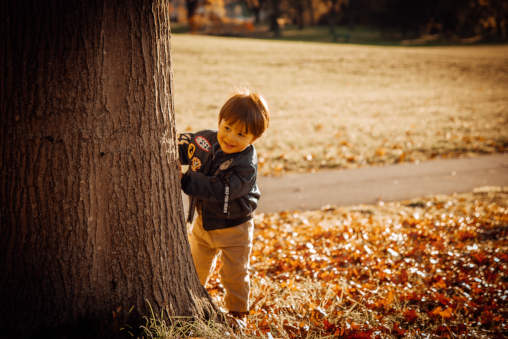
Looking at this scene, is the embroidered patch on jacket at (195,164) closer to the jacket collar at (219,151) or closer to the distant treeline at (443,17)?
the jacket collar at (219,151)

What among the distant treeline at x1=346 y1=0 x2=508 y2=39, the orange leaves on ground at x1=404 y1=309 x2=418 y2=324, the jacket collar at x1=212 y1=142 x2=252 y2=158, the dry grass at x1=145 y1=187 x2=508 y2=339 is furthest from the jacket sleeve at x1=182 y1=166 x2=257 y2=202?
the distant treeline at x1=346 y1=0 x2=508 y2=39

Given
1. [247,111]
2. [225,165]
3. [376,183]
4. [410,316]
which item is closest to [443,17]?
[376,183]

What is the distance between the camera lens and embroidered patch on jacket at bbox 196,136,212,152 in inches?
95.7

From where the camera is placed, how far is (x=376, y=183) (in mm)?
6285

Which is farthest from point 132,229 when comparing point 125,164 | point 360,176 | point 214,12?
point 214,12

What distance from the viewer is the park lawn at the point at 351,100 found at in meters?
7.99

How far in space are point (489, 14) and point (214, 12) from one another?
3135 cm

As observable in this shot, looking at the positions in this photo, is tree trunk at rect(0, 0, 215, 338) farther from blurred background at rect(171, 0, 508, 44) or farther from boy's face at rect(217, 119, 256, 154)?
blurred background at rect(171, 0, 508, 44)

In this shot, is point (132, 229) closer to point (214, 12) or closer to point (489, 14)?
point (214, 12)

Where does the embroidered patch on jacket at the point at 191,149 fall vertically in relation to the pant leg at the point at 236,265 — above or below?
above

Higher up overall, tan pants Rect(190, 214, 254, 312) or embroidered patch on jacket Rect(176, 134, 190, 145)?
embroidered patch on jacket Rect(176, 134, 190, 145)

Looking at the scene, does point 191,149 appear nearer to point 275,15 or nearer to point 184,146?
point 184,146

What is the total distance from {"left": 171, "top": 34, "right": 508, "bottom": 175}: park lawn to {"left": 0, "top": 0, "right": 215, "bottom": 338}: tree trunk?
72cm

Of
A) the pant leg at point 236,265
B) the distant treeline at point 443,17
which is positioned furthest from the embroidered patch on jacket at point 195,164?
the distant treeline at point 443,17
